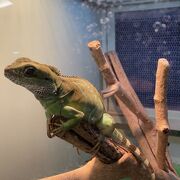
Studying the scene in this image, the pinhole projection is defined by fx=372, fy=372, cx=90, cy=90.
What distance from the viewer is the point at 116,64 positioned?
6.09 feet

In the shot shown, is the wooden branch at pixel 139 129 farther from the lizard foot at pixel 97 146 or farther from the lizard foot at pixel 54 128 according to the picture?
the lizard foot at pixel 54 128

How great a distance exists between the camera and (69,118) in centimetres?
104

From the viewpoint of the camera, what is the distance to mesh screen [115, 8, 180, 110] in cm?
191

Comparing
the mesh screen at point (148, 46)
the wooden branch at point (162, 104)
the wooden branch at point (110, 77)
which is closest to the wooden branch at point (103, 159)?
the wooden branch at point (162, 104)

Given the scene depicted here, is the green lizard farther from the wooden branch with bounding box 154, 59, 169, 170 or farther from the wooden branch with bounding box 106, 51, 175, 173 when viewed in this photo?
the wooden branch with bounding box 106, 51, 175, 173

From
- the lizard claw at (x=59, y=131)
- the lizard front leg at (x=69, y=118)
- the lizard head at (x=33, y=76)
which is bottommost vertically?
the lizard claw at (x=59, y=131)

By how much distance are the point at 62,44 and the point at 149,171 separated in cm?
84

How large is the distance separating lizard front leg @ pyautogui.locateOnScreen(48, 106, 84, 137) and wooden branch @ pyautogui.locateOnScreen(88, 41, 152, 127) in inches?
16.3

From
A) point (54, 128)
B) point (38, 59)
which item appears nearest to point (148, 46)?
point (38, 59)

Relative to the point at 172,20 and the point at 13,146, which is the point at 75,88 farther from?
the point at 172,20

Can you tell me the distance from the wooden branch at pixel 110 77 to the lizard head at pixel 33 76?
1.33 feet

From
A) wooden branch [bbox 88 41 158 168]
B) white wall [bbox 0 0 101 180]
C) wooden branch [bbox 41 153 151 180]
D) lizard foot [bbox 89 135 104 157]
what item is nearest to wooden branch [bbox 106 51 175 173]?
wooden branch [bbox 88 41 158 168]

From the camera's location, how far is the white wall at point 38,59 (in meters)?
1.49

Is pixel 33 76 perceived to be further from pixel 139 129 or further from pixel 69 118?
pixel 139 129
